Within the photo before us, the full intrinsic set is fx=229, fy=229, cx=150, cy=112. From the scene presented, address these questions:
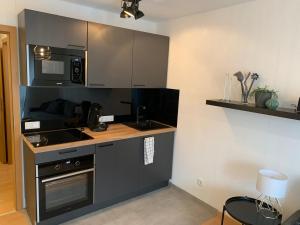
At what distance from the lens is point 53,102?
2.70m

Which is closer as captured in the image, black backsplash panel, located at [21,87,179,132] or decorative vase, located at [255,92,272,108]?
decorative vase, located at [255,92,272,108]

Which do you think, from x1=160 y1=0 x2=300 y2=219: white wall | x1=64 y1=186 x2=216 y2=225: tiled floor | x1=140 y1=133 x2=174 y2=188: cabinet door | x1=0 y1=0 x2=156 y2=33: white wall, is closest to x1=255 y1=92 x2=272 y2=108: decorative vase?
x1=160 y1=0 x2=300 y2=219: white wall

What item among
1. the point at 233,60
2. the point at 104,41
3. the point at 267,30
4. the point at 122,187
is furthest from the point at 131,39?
the point at 122,187

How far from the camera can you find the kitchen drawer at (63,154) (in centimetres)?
214

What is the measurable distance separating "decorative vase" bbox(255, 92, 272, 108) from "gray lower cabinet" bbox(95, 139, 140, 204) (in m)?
1.45

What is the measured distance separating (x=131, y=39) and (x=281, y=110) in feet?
6.08

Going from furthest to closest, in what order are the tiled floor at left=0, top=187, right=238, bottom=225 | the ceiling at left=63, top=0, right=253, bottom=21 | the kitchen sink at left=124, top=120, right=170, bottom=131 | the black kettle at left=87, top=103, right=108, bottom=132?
1. the kitchen sink at left=124, top=120, right=170, bottom=131
2. the black kettle at left=87, top=103, right=108, bottom=132
3. the tiled floor at left=0, top=187, right=238, bottom=225
4. the ceiling at left=63, top=0, right=253, bottom=21

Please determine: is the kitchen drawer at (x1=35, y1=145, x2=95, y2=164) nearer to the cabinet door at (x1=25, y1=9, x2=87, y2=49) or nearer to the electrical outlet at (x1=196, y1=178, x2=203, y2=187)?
the cabinet door at (x1=25, y1=9, x2=87, y2=49)

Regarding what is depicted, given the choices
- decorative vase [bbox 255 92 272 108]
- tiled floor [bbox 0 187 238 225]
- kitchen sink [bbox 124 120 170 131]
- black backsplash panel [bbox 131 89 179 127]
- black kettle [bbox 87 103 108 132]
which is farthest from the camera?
black backsplash panel [bbox 131 89 179 127]

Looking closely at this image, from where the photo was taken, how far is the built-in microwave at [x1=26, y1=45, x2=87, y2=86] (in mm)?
2226

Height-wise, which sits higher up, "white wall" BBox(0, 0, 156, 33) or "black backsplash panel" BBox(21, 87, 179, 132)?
"white wall" BBox(0, 0, 156, 33)

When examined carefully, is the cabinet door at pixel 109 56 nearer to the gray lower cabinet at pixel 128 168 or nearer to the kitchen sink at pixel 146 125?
the kitchen sink at pixel 146 125

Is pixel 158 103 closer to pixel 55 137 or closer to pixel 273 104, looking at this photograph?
pixel 55 137

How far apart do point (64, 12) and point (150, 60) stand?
1174 mm
